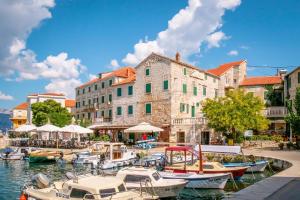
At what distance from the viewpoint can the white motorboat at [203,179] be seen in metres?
20.2

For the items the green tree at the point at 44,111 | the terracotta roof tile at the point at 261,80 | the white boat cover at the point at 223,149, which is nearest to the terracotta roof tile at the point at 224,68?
the terracotta roof tile at the point at 261,80

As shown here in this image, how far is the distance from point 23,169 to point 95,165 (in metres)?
6.66

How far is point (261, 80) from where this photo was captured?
5738 centimetres

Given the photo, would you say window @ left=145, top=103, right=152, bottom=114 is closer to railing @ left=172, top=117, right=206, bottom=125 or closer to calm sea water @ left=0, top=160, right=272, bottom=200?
railing @ left=172, top=117, right=206, bottom=125

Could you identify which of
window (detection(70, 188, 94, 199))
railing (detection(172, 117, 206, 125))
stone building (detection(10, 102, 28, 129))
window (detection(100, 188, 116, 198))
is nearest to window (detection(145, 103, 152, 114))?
railing (detection(172, 117, 206, 125))

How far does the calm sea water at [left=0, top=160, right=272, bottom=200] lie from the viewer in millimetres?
20100

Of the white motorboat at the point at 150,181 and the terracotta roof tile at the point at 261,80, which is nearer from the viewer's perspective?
the white motorboat at the point at 150,181

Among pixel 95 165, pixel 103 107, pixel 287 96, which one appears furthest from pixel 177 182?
pixel 103 107

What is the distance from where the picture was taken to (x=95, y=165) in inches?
1237

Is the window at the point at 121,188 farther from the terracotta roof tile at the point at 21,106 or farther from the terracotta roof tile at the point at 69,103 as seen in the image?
the terracotta roof tile at the point at 21,106

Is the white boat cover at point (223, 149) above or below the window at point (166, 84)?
below

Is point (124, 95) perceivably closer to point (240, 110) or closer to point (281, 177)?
point (240, 110)

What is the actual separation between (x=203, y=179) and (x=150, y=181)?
4.67m

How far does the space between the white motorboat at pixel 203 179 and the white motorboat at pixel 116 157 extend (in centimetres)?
1037
